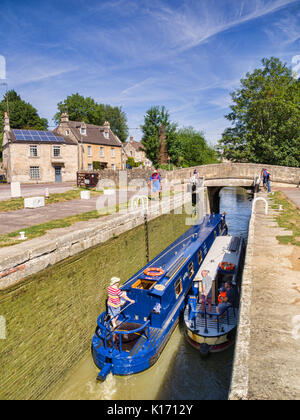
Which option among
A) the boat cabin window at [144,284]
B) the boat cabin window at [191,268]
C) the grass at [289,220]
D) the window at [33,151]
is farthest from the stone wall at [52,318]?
the window at [33,151]

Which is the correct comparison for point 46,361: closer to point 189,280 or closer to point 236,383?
point 236,383

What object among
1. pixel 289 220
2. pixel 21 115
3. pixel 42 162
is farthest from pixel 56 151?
pixel 289 220

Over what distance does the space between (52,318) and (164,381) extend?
11.0ft

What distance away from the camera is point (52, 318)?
270 inches

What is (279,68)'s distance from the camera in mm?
31406

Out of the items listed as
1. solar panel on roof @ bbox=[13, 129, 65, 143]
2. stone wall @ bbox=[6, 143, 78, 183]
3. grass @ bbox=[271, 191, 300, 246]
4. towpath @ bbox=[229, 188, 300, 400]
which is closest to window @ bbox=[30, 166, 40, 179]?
stone wall @ bbox=[6, 143, 78, 183]

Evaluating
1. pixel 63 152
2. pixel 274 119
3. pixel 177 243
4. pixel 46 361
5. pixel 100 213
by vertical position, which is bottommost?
pixel 46 361

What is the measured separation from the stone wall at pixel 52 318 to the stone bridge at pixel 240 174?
1756cm

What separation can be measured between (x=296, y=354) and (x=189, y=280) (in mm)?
6628

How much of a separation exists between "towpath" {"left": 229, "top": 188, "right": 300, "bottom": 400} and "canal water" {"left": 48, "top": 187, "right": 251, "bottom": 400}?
3044mm

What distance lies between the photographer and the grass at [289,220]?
9039 millimetres

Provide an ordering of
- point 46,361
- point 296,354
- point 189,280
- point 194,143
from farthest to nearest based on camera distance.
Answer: point 194,143 < point 189,280 < point 46,361 < point 296,354

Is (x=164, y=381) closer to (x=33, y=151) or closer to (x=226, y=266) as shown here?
(x=226, y=266)
